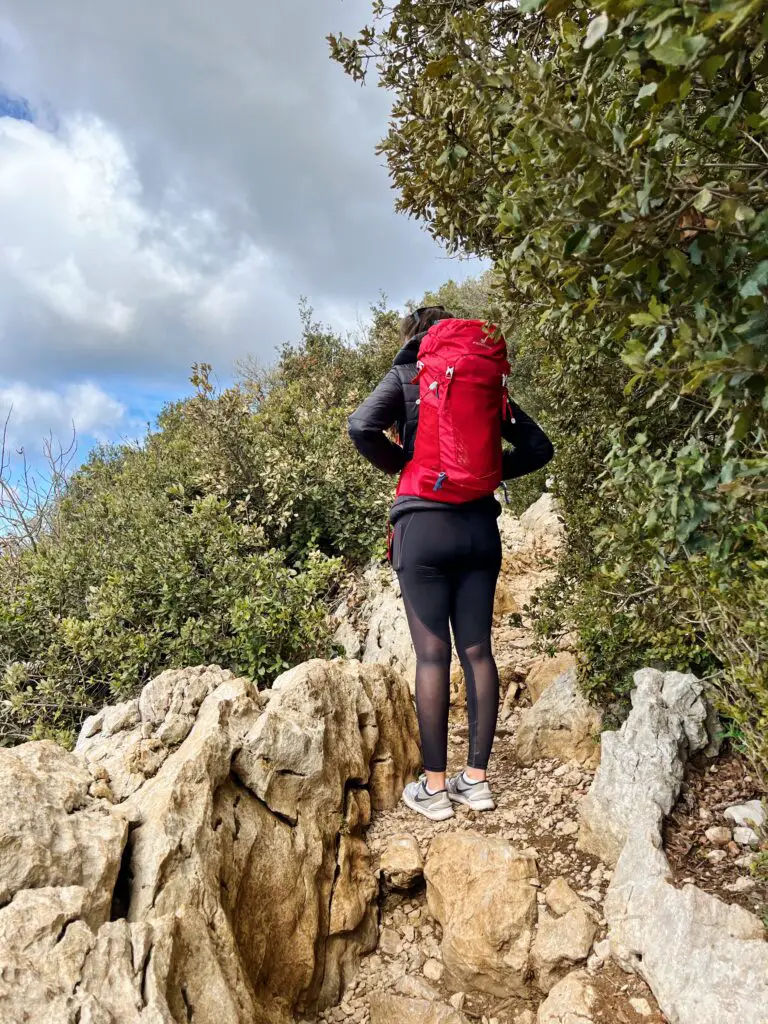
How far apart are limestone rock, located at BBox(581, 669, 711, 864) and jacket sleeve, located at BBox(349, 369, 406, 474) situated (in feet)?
6.18

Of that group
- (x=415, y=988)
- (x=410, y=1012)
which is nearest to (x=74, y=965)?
(x=410, y=1012)

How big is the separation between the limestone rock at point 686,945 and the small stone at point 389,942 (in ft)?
3.40

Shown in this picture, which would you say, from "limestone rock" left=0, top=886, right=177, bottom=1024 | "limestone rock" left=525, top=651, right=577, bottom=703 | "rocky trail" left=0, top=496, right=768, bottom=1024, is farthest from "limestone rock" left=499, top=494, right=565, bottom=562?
"limestone rock" left=0, top=886, right=177, bottom=1024

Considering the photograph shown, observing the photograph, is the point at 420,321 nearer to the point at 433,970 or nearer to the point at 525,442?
the point at 525,442

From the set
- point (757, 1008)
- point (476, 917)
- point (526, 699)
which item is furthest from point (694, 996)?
point (526, 699)

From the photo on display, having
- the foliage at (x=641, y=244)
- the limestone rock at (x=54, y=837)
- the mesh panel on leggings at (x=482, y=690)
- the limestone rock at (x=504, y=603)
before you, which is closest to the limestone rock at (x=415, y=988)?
the mesh panel on leggings at (x=482, y=690)

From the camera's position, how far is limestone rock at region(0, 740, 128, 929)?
2.12 meters

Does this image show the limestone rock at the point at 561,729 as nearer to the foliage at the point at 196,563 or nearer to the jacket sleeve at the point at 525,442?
the jacket sleeve at the point at 525,442

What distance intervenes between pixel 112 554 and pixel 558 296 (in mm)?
6070

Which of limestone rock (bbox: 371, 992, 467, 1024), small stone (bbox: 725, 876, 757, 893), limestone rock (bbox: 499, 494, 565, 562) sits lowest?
limestone rock (bbox: 371, 992, 467, 1024)

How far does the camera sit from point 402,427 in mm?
3496

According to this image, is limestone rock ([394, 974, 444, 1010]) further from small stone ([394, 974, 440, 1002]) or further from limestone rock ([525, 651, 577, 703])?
limestone rock ([525, 651, 577, 703])

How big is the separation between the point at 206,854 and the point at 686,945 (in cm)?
187

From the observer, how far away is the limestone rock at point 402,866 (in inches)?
128
